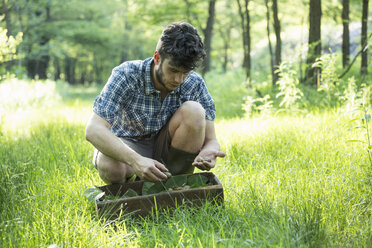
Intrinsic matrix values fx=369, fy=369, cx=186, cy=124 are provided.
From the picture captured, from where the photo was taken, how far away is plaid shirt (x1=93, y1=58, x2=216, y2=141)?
2521 millimetres

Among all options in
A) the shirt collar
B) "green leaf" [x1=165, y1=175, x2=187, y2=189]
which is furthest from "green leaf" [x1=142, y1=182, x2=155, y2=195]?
the shirt collar

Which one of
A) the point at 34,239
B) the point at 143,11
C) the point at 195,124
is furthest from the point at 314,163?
the point at 143,11

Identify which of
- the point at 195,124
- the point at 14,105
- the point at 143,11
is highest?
the point at 143,11

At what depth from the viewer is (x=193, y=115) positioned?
2.55 m

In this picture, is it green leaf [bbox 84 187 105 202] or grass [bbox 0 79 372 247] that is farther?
green leaf [bbox 84 187 105 202]

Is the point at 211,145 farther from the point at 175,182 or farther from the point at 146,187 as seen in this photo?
the point at 146,187

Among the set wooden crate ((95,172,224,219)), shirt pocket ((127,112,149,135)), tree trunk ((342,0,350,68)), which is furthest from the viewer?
tree trunk ((342,0,350,68))

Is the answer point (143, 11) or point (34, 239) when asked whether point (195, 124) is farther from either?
point (143, 11)

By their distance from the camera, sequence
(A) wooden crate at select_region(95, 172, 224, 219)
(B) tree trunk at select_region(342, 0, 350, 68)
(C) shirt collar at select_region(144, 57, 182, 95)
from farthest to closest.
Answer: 1. (B) tree trunk at select_region(342, 0, 350, 68)
2. (C) shirt collar at select_region(144, 57, 182, 95)
3. (A) wooden crate at select_region(95, 172, 224, 219)

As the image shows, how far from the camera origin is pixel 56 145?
3.87 meters

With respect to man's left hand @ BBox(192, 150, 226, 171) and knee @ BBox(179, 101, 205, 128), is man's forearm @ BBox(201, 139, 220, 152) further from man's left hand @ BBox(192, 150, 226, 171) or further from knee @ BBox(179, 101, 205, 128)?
knee @ BBox(179, 101, 205, 128)

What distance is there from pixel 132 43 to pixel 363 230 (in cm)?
2482

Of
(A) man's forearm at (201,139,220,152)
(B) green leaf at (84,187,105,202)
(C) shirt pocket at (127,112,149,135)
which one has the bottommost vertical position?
(B) green leaf at (84,187,105,202)

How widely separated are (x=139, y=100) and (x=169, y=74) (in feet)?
1.32
